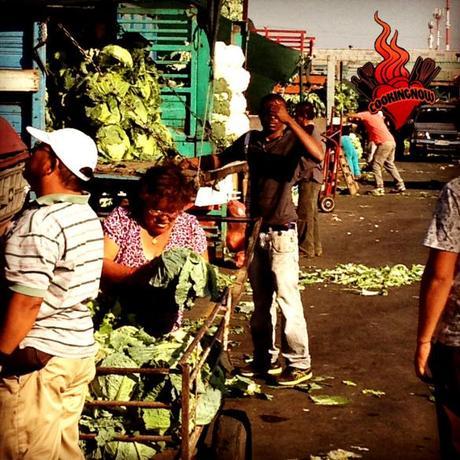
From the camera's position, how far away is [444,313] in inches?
180

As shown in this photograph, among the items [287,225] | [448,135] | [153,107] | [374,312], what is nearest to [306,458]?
[287,225]

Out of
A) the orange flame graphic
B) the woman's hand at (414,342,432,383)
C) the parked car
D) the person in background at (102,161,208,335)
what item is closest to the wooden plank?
the person in background at (102,161,208,335)

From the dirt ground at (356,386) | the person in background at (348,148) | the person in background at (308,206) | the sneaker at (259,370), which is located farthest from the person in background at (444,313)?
the person in background at (348,148)

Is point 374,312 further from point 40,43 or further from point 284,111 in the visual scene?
point 40,43

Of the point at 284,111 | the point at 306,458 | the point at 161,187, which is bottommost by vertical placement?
the point at 306,458

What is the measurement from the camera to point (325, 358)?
28.7ft

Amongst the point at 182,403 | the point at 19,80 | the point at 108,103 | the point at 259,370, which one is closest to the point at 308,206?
the point at 108,103

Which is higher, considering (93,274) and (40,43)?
(40,43)

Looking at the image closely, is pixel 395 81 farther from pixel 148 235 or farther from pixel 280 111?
pixel 148 235

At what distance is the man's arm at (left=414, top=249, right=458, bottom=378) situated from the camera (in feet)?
14.6

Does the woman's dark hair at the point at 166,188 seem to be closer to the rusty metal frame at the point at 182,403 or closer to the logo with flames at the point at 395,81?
the rusty metal frame at the point at 182,403

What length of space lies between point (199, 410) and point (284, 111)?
3.36 metres

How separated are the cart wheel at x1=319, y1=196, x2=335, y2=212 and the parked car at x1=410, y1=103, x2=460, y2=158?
14.9 metres

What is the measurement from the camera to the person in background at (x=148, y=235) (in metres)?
5.65
